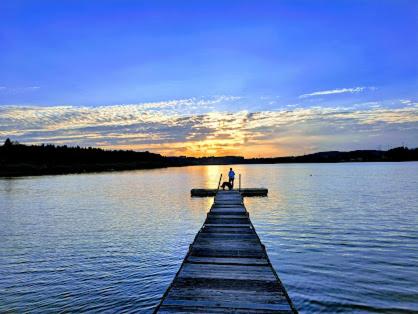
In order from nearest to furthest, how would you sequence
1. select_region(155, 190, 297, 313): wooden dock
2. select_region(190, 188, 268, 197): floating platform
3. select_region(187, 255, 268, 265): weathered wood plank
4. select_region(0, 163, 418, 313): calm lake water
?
select_region(155, 190, 297, 313): wooden dock → select_region(187, 255, 268, 265): weathered wood plank → select_region(0, 163, 418, 313): calm lake water → select_region(190, 188, 268, 197): floating platform

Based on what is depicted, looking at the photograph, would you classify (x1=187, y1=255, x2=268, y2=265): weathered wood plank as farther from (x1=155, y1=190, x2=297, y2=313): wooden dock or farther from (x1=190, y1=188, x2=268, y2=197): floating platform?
(x1=190, y1=188, x2=268, y2=197): floating platform

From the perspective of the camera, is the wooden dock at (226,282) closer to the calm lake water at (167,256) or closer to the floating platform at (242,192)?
the calm lake water at (167,256)

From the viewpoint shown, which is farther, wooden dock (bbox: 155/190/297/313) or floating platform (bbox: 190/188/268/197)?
floating platform (bbox: 190/188/268/197)

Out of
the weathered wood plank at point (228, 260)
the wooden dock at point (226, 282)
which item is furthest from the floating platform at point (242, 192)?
the weathered wood plank at point (228, 260)

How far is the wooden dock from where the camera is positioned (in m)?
8.24

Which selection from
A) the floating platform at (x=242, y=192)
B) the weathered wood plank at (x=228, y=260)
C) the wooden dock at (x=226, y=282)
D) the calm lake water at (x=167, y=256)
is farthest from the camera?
the floating platform at (x=242, y=192)

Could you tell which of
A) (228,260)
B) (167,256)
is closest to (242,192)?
(167,256)

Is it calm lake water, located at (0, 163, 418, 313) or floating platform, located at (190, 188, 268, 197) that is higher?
floating platform, located at (190, 188, 268, 197)

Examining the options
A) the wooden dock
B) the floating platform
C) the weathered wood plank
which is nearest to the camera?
the wooden dock

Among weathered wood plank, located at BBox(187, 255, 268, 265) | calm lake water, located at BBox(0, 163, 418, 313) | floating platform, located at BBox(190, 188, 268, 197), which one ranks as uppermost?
weathered wood plank, located at BBox(187, 255, 268, 265)

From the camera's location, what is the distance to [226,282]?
9828 mm

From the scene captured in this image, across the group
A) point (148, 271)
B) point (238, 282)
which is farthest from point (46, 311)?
point (238, 282)

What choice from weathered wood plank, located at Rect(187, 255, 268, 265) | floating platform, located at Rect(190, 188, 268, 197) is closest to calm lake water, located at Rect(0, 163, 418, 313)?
weathered wood plank, located at Rect(187, 255, 268, 265)

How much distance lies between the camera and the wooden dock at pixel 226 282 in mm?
8242
